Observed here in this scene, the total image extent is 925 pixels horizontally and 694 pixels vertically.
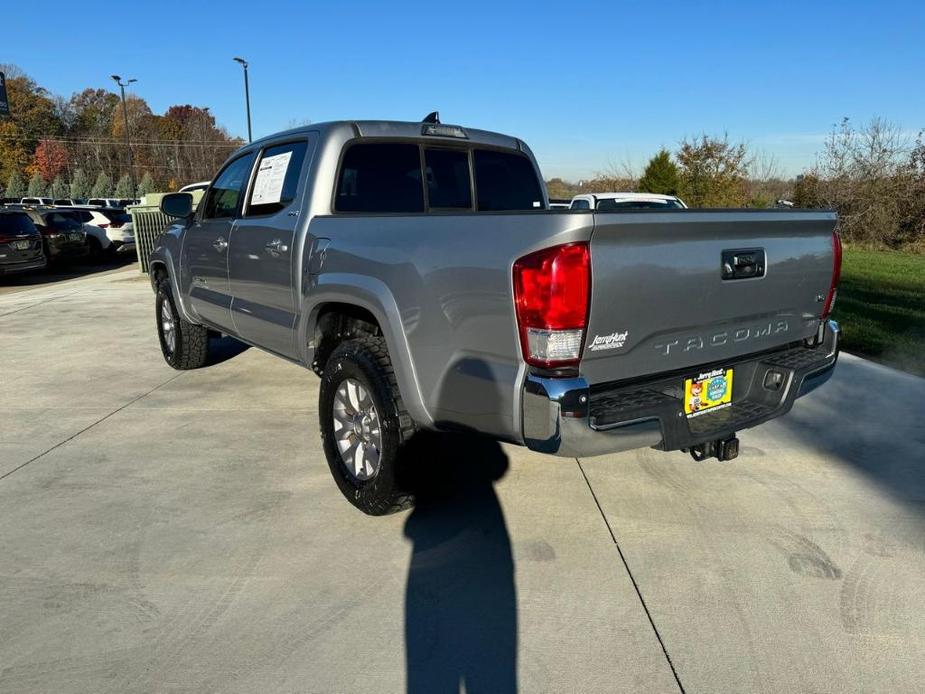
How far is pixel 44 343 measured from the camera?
8.11m

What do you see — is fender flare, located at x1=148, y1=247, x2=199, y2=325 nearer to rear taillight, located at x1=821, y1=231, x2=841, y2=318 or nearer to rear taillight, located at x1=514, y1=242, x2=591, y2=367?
rear taillight, located at x1=514, y1=242, x2=591, y2=367

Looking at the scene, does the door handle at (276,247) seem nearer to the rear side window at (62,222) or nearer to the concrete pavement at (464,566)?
the concrete pavement at (464,566)

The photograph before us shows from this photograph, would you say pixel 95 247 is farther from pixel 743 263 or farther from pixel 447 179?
pixel 743 263

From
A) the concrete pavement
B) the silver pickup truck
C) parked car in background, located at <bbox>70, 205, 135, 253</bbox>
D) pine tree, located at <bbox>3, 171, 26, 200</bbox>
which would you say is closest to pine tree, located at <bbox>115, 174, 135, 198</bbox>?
pine tree, located at <bbox>3, 171, 26, 200</bbox>

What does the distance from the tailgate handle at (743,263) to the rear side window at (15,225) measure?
52.8 ft

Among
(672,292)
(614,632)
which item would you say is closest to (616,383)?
(672,292)

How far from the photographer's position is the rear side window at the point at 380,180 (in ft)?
13.3

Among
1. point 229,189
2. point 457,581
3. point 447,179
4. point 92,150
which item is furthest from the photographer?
point 92,150

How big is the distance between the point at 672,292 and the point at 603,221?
508mm

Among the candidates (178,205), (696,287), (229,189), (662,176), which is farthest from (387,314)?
(662,176)

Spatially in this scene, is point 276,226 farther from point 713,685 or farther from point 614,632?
point 713,685

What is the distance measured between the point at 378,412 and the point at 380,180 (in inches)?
63.2

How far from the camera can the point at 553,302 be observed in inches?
98.5

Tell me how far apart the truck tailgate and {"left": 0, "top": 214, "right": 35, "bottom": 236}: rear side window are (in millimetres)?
15998
